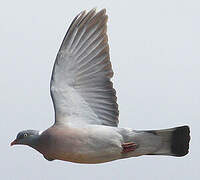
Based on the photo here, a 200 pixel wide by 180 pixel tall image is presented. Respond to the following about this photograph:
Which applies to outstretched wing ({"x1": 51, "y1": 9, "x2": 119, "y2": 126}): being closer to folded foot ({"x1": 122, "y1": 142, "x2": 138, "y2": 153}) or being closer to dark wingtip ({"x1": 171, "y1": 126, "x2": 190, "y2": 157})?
folded foot ({"x1": 122, "y1": 142, "x2": 138, "y2": 153})

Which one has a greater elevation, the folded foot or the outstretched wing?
the outstretched wing

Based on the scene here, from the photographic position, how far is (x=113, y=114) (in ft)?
26.1

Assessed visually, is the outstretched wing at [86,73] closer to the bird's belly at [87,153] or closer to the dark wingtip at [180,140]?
the bird's belly at [87,153]

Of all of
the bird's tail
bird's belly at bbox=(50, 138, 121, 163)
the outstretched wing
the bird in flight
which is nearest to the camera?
bird's belly at bbox=(50, 138, 121, 163)

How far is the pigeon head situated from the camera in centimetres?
755

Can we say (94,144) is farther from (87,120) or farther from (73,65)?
(73,65)

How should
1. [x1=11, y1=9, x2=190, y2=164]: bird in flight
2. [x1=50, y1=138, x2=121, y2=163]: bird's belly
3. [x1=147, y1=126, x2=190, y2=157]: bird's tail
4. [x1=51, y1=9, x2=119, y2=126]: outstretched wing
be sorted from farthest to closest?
[x1=51, y1=9, x2=119, y2=126]: outstretched wing
[x1=147, y1=126, x2=190, y2=157]: bird's tail
[x1=11, y1=9, x2=190, y2=164]: bird in flight
[x1=50, y1=138, x2=121, y2=163]: bird's belly

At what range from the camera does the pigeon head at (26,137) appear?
7555 mm

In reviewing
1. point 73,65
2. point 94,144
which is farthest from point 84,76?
point 94,144

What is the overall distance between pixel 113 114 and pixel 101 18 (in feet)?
4.65

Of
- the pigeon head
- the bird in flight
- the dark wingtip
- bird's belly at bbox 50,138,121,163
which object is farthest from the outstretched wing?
the dark wingtip

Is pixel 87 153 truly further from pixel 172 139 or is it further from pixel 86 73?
pixel 86 73

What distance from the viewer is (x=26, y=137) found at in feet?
25.3

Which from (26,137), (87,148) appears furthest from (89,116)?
(26,137)
